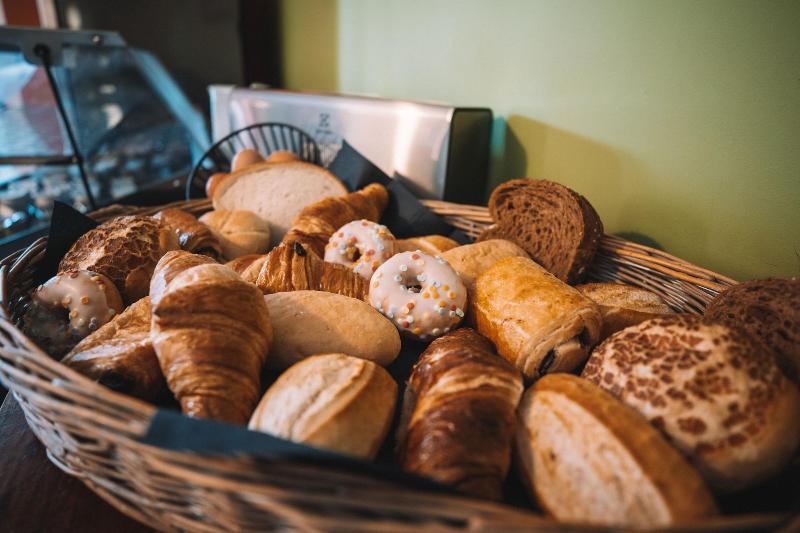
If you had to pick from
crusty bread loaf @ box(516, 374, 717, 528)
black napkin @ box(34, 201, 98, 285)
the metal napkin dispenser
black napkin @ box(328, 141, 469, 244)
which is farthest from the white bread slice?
crusty bread loaf @ box(516, 374, 717, 528)

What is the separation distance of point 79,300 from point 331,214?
71cm

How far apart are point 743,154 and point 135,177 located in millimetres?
3208

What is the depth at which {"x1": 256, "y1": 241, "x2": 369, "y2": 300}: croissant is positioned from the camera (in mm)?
1092

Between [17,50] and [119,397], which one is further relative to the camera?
[17,50]

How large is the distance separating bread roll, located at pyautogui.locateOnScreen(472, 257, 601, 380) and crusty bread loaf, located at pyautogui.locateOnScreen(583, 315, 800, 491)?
0.15 m

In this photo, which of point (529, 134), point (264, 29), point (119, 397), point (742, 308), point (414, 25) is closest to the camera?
point (119, 397)

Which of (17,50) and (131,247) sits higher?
(17,50)

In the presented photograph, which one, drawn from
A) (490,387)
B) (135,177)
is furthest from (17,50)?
(490,387)

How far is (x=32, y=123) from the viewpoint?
2.33 meters

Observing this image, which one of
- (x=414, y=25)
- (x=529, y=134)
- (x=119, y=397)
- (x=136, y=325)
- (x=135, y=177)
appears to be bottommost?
(x=135, y=177)

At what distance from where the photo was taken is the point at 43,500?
2.40 feet

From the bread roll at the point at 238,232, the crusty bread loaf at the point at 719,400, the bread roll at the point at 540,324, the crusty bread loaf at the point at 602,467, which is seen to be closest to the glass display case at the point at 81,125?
the bread roll at the point at 238,232

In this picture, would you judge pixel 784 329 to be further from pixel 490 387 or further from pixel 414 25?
pixel 414 25

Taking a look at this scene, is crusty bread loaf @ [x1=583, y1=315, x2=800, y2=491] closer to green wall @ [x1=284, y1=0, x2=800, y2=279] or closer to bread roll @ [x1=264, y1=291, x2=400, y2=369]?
bread roll @ [x1=264, y1=291, x2=400, y2=369]
